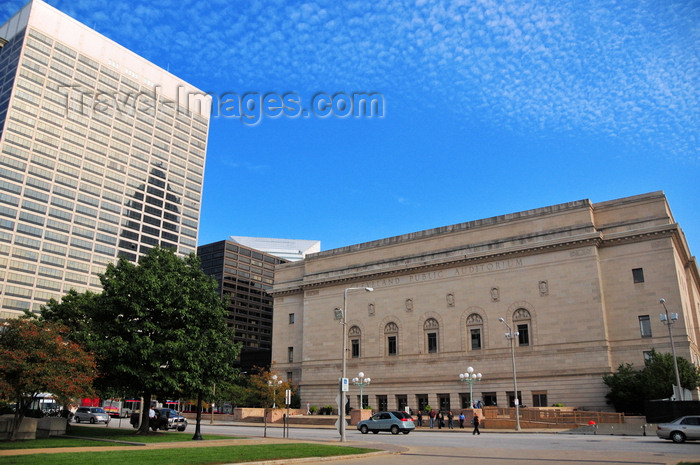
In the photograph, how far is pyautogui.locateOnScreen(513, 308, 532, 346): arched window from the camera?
5844 cm

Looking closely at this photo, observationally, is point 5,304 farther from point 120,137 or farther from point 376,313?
point 376,313

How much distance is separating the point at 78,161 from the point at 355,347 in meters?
83.1

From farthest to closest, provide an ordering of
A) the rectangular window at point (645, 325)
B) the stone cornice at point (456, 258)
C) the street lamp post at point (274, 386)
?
the street lamp post at point (274, 386), the stone cornice at point (456, 258), the rectangular window at point (645, 325)

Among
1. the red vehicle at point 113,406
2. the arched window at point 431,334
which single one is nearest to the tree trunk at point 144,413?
the red vehicle at point 113,406

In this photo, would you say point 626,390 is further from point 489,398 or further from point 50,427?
point 50,427

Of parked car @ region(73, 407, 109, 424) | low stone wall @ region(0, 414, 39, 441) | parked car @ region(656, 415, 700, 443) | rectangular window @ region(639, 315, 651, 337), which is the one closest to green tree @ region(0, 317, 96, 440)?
low stone wall @ region(0, 414, 39, 441)

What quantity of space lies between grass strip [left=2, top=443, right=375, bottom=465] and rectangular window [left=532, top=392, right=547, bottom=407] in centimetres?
3692

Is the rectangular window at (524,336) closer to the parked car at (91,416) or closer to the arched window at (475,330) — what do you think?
the arched window at (475,330)

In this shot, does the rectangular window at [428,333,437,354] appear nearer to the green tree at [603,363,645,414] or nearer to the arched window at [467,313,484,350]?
the arched window at [467,313,484,350]

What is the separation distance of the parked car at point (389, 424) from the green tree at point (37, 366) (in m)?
20.2

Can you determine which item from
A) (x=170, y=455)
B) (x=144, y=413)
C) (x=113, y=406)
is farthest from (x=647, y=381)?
(x=113, y=406)

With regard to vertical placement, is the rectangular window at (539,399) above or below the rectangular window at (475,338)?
below

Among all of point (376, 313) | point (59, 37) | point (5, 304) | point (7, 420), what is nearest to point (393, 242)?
point (376, 313)

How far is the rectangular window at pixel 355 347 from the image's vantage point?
70988 mm
